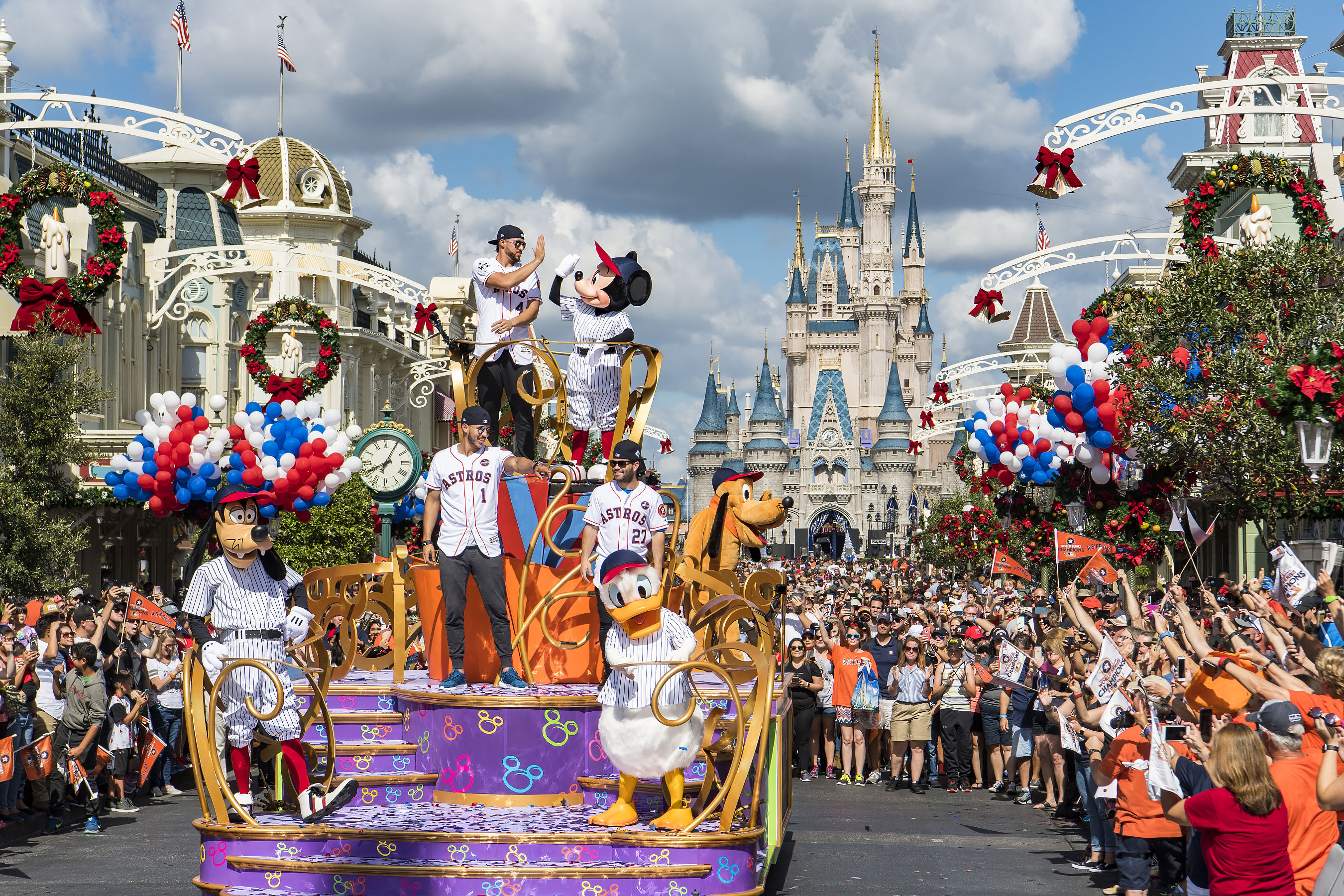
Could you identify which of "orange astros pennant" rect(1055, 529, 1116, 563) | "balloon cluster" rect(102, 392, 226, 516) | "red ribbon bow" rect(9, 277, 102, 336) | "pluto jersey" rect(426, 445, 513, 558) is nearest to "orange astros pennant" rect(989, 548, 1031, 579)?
"orange astros pennant" rect(1055, 529, 1116, 563)

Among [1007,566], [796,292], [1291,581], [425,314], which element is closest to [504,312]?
→ [1291,581]

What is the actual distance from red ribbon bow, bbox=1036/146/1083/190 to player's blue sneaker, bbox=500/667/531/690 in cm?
698

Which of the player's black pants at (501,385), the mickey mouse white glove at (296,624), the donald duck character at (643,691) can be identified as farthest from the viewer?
the player's black pants at (501,385)

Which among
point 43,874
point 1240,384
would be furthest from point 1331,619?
point 1240,384

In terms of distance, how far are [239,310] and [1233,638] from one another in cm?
3510

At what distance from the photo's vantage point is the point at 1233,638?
8.01 m

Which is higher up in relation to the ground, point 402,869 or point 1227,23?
point 1227,23

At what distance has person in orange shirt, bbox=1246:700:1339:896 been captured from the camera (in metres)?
5.36

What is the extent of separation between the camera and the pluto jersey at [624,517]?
7.83 metres

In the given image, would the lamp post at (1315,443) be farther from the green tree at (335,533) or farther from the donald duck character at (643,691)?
the green tree at (335,533)

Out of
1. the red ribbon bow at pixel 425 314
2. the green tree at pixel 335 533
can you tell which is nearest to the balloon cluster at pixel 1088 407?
the red ribbon bow at pixel 425 314

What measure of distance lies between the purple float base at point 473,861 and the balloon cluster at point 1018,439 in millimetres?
8540

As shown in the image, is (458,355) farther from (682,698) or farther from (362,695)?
(682,698)

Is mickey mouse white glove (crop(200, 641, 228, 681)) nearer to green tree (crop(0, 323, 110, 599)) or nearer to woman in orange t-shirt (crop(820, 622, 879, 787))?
woman in orange t-shirt (crop(820, 622, 879, 787))
